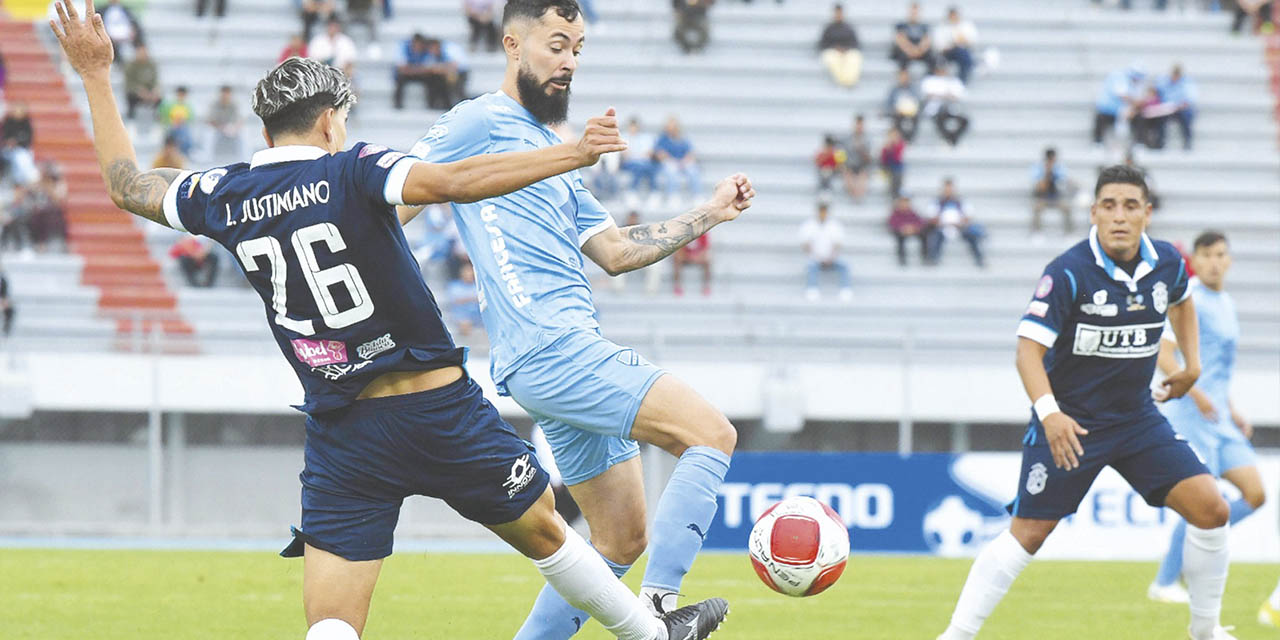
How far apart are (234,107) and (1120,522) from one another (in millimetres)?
13879

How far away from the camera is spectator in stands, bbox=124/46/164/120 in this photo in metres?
24.5

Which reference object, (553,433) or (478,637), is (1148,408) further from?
(478,637)

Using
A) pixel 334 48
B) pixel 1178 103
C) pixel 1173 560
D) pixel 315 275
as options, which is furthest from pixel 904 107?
pixel 315 275

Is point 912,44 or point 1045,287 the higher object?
point 912,44

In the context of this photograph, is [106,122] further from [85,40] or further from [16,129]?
[16,129]

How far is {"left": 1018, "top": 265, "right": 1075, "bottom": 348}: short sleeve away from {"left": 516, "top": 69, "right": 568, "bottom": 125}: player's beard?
2.49 metres

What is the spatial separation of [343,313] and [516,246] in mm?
1195

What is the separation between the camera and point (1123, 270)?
7766 millimetres

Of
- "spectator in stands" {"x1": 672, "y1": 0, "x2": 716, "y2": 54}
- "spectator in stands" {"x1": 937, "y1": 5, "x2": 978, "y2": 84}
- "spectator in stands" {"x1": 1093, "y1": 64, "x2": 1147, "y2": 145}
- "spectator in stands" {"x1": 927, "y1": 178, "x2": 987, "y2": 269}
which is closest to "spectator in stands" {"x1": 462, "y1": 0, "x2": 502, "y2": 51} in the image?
"spectator in stands" {"x1": 672, "y1": 0, "x2": 716, "y2": 54}

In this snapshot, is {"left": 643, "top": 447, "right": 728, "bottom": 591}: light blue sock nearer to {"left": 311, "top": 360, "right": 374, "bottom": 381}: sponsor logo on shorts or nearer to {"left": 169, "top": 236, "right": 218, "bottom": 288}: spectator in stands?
{"left": 311, "top": 360, "right": 374, "bottom": 381}: sponsor logo on shorts

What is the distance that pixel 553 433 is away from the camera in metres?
6.29

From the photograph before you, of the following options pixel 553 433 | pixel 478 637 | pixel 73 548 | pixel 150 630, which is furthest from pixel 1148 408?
pixel 73 548

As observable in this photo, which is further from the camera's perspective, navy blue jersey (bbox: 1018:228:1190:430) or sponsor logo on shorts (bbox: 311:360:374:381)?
navy blue jersey (bbox: 1018:228:1190:430)

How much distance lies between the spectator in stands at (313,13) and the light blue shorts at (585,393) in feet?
67.3
